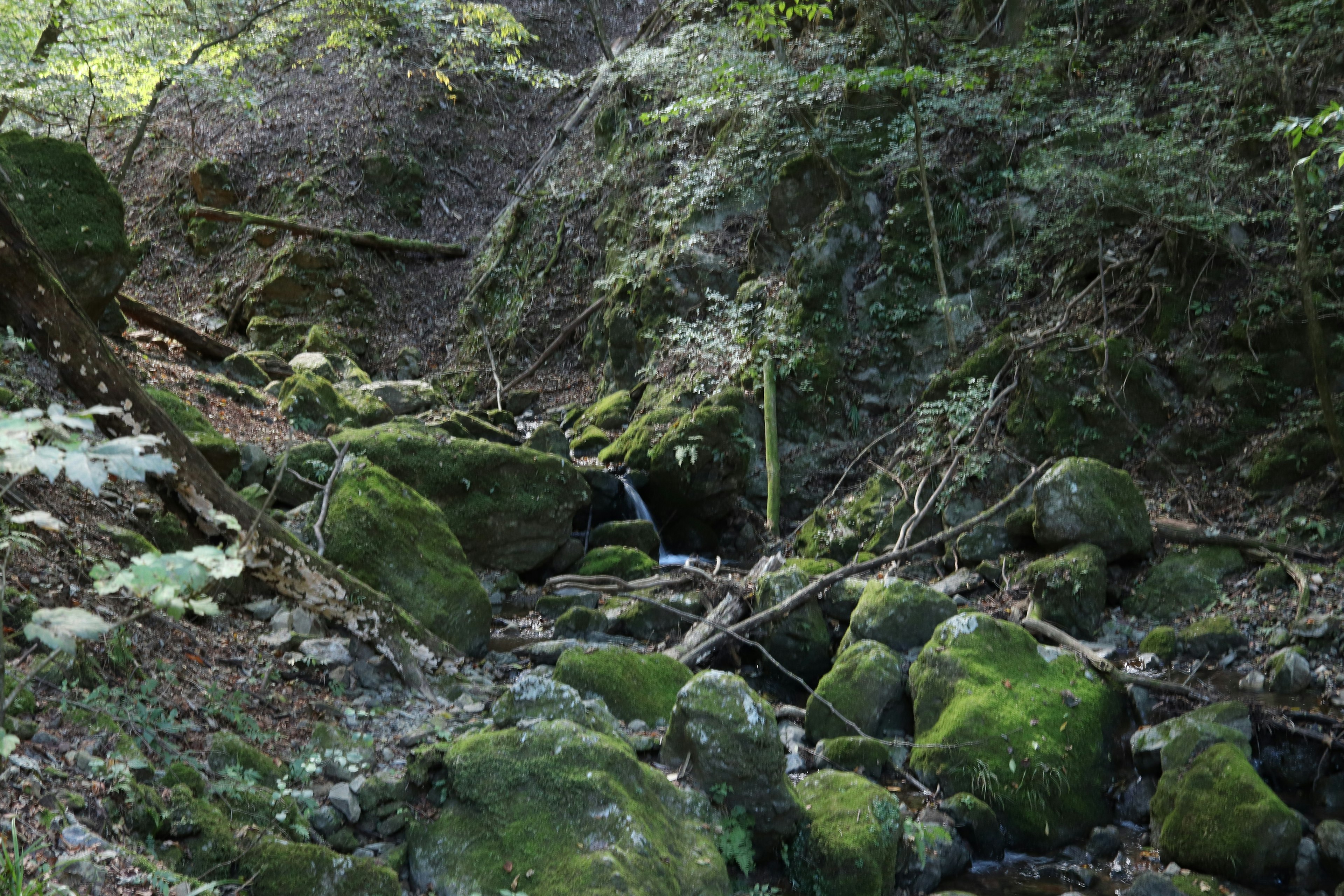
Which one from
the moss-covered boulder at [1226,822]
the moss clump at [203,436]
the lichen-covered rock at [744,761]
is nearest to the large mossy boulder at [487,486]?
the moss clump at [203,436]

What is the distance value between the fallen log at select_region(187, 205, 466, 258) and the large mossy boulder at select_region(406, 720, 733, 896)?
1572 cm

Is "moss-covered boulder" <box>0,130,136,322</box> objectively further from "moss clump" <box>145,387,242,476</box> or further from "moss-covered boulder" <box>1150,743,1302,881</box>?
"moss-covered boulder" <box>1150,743,1302,881</box>

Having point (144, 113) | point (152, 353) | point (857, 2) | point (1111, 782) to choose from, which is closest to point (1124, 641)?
point (1111, 782)

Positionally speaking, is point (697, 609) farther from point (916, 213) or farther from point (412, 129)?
point (412, 129)

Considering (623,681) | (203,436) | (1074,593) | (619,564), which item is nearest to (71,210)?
(203,436)

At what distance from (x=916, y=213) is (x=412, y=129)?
13783 millimetres

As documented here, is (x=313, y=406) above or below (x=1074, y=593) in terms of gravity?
above

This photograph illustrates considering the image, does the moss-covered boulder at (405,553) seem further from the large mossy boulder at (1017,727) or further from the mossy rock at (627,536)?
the large mossy boulder at (1017,727)

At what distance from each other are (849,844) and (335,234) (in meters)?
16.6

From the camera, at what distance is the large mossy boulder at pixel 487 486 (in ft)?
28.4

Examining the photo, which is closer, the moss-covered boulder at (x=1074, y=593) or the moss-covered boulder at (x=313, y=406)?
the moss-covered boulder at (x=1074, y=593)

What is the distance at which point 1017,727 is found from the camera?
538cm

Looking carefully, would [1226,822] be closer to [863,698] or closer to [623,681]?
[863,698]

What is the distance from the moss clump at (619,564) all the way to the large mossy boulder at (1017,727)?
360 centimetres
